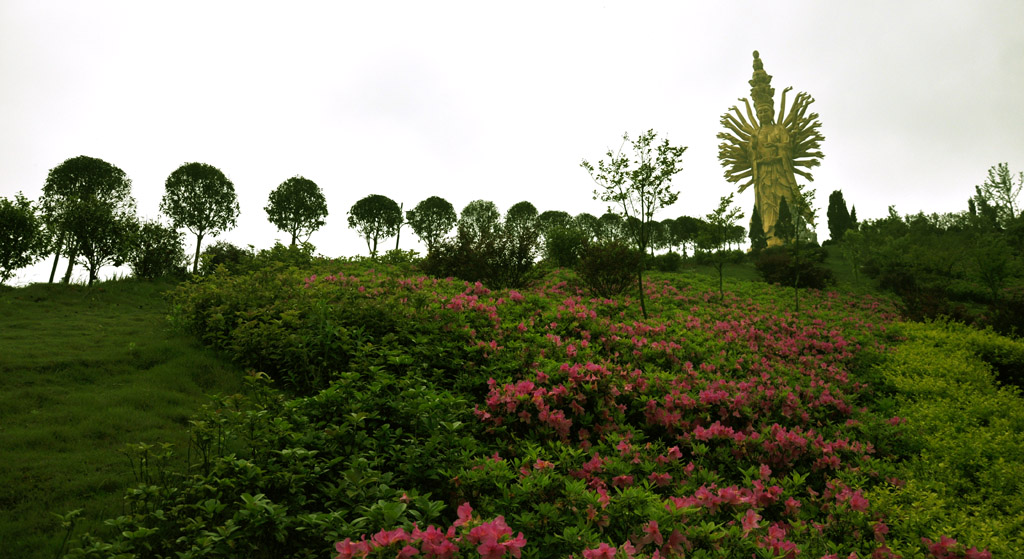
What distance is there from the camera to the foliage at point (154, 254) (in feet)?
58.9

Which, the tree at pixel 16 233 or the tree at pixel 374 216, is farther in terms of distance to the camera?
the tree at pixel 374 216

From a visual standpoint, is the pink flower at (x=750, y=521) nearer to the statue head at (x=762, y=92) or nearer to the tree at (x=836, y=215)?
the statue head at (x=762, y=92)

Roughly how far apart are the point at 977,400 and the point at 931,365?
67.6 inches

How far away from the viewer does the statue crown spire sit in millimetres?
33344

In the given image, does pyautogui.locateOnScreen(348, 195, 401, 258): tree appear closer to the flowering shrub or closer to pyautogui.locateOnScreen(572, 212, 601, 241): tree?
pyautogui.locateOnScreen(572, 212, 601, 241): tree

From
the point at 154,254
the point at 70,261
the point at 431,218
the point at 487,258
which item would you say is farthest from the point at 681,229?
the point at 70,261

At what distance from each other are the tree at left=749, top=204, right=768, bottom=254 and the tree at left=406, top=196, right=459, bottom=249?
20939 millimetres

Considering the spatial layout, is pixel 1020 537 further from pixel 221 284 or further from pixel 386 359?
pixel 221 284

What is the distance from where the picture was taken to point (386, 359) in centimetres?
439

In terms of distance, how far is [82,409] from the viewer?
373cm

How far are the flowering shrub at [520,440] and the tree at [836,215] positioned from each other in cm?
3525

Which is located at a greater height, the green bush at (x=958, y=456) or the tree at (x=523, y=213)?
the tree at (x=523, y=213)

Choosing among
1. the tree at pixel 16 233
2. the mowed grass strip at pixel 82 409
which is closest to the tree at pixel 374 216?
the tree at pixel 16 233

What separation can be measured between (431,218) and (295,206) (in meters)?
7.82
